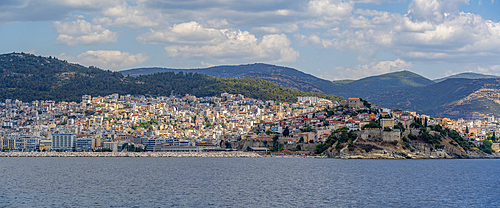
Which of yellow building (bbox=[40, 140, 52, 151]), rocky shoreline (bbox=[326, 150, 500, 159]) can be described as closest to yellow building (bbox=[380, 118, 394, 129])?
rocky shoreline (bbox=[326, 150, 500, 159])

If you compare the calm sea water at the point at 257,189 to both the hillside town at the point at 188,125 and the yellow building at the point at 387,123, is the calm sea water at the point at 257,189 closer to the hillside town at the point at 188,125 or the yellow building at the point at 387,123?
the yellow building at the point at 387,123

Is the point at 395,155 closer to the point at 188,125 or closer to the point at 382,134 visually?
the point at 382,134

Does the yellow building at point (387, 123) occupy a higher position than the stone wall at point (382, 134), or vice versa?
the yellow building at point (387, 123)

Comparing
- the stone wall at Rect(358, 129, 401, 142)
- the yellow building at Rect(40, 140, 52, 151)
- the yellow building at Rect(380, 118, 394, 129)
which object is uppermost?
the yellow building at Rect(380, 118, 394, 129)

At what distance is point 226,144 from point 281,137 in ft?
60.7

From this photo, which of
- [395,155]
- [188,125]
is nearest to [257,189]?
[395,155]

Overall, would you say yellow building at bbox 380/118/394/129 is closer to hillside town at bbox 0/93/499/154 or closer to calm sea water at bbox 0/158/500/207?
hillside town at bbox 0/93/499/154

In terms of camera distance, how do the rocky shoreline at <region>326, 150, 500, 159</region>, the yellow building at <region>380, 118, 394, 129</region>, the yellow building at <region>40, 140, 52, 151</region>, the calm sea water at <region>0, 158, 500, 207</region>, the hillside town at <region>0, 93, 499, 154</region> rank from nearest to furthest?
1. the calm sea water at <region>0, 158, 500, 207</region>
2. the rocky shoreline at <region>326, 150, 500, 159</region>
3. the yellow building at <region>380, 118, 394, 129</region>
4. the hillside town at <region>0, 93, 499, 154</region>
5. the yellow building at <region>40, 140, 52, 151</region>

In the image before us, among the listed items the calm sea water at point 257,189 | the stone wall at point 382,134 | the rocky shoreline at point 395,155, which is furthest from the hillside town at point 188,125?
the calm sea water at point 257,189

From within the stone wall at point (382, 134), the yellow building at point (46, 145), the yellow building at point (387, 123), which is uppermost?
the yellow building at point (387, 123)

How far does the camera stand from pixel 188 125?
530 ft

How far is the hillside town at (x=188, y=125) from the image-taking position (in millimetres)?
104000

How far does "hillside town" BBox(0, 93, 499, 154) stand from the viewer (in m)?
104

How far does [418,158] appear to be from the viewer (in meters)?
88.4
